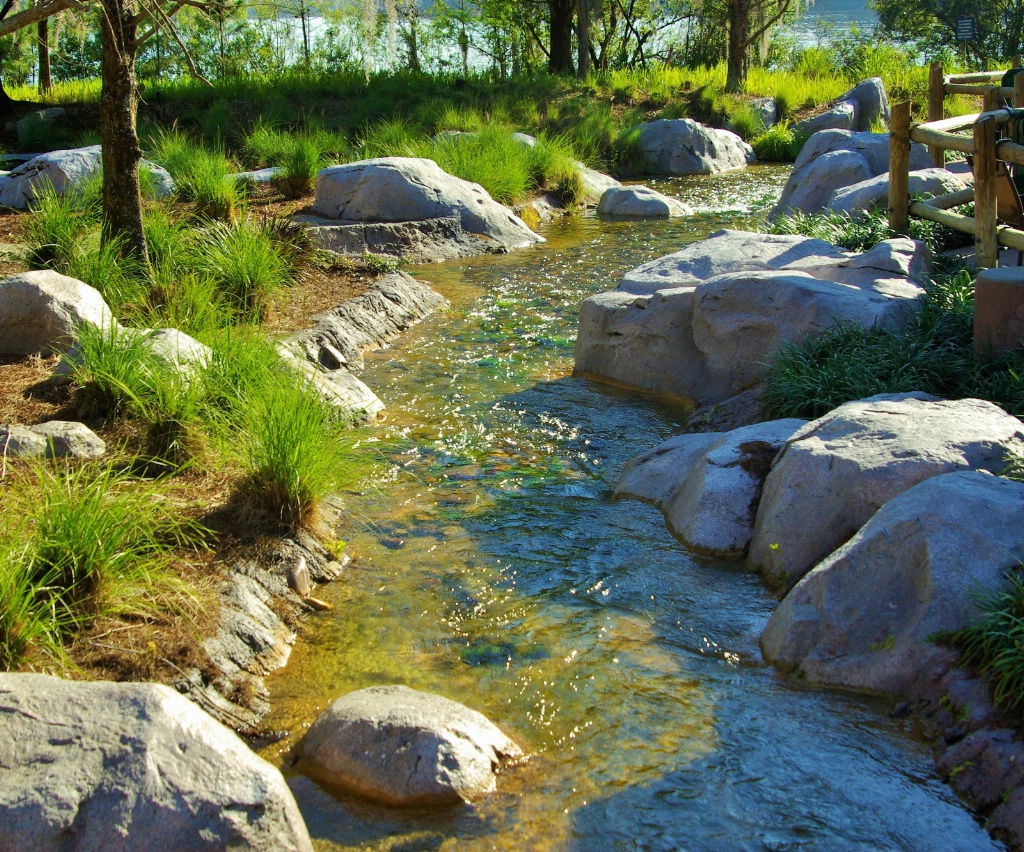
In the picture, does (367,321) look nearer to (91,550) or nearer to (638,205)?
(91,550)

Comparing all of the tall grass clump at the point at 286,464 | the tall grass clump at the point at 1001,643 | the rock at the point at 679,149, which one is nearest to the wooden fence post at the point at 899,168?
the tall grass clump at the point at 1001,643

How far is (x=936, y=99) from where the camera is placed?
33.4 feet

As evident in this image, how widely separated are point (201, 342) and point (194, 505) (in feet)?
5.81

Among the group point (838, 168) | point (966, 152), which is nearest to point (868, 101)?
point (838, 168)

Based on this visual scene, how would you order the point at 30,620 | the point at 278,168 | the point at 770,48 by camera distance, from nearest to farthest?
the point at 30,620
the point at 278,168
the point at 770,48

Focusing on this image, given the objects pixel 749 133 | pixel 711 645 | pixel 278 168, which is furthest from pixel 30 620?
pixel 749 133

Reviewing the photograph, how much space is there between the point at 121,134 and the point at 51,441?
11.1 ft

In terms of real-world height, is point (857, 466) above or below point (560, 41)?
below

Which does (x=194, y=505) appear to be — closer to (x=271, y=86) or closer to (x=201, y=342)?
(x=201, y=342)

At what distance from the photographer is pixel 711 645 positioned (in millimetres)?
4117

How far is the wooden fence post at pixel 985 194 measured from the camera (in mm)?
6695

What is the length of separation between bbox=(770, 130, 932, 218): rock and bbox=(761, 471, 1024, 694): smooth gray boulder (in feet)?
27.1

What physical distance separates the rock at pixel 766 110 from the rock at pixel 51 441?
2010 centimetres

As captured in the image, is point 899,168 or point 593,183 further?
point 593,183
